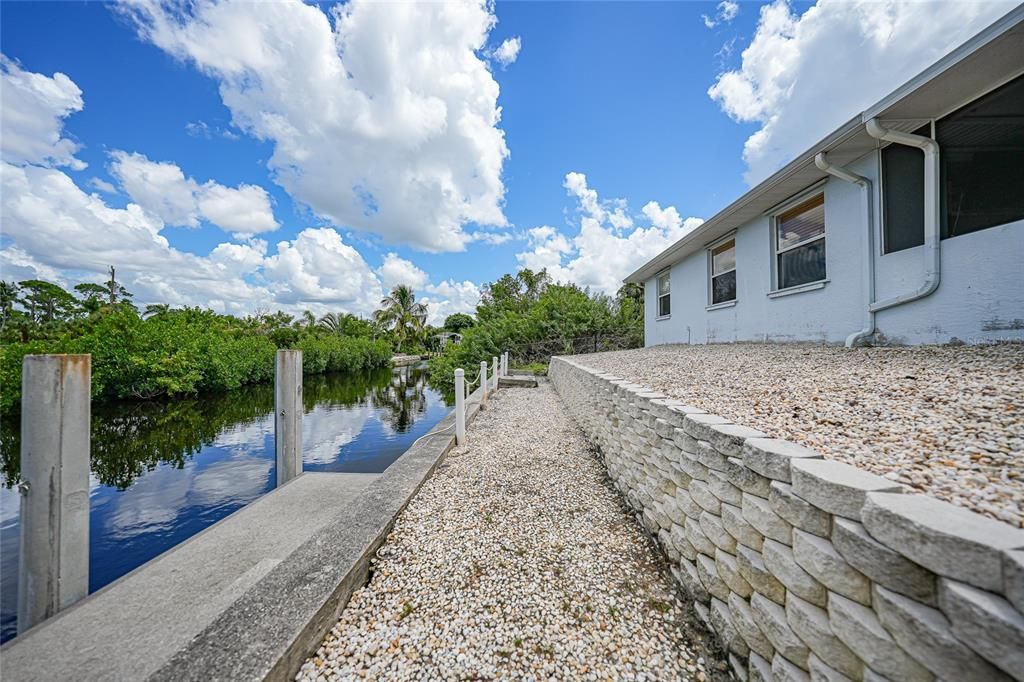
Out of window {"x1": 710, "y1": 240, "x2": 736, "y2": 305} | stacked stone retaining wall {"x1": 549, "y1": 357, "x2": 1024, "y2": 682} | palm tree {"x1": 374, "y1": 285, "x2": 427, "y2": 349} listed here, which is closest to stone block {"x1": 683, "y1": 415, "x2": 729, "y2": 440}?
stacked stone retaining wall {"x1": 549, "y1": 357, "x2": 1024, "y2": 682}

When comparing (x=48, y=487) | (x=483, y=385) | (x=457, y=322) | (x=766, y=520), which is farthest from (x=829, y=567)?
(x=457, y=322)

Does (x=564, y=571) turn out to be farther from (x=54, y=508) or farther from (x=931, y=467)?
(x=54, y=508)

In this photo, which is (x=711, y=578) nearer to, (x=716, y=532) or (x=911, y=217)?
(x=716, y=532)

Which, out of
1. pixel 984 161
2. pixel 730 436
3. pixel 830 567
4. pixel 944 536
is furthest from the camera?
pixel 984 161

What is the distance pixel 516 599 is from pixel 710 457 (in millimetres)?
1297

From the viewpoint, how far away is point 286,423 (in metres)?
3.68

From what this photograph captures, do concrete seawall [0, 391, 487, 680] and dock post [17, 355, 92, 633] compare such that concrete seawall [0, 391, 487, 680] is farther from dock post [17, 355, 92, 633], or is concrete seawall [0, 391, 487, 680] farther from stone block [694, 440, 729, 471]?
stone block [694, 440, 729, 471]

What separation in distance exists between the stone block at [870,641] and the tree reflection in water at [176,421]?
864 centimetres

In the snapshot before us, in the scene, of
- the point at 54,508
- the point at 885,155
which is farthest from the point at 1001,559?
the point at 885,155

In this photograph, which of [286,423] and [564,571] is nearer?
[564,571]

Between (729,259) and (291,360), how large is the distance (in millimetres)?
7643

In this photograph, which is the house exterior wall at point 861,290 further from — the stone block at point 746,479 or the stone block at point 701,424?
the stone block at point 746,479

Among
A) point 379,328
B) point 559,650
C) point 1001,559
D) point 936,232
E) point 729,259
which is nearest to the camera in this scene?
point 1001,559

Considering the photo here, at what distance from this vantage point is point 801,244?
219 inches
